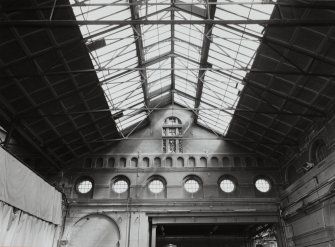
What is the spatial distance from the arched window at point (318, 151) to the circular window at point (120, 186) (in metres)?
15.7

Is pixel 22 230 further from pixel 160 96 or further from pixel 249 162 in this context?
pixel 249 162

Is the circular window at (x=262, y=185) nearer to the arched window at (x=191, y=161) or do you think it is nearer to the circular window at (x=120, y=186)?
the arched window at (x=191, y=161)

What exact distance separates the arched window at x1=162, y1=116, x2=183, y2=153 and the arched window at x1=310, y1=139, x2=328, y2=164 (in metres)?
11.5

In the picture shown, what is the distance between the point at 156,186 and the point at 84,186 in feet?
21.7

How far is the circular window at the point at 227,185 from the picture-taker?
27.4 m

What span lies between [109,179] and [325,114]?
Result: 60.0 ft

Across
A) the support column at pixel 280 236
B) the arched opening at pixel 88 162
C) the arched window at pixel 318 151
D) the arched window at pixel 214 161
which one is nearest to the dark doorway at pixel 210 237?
the support column at pixel 280 236

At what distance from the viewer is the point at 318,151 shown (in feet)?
70.5

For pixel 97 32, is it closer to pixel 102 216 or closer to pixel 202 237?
pixel 102 216

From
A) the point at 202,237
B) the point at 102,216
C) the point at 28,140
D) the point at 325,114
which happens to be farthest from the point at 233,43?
the point at 202,237

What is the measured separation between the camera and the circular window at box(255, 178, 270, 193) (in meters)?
27.4

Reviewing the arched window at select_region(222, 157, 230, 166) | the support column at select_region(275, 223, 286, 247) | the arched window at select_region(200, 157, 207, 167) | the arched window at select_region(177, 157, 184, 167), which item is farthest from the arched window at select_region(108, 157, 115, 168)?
the support column at select_region(275, 223, 286, 247)

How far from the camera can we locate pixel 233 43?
19266mm

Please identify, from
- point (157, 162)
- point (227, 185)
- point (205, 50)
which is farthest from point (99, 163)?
point (205, 50)
